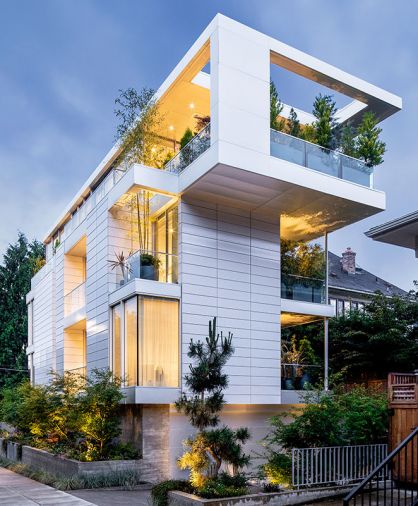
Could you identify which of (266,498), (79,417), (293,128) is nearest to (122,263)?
(79,417)

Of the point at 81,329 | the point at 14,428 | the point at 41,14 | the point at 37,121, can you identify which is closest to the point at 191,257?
the point at 81,329

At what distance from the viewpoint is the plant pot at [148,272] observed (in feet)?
59.0

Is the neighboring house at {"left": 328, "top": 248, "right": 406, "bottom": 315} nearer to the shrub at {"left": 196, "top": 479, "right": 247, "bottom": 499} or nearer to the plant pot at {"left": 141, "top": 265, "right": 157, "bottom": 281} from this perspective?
the plant pot at {"left": 141, "top": 265, "right": 157, "bottom": 281}

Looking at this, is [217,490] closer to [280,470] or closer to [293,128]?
[280,470]

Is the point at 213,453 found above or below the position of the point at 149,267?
below

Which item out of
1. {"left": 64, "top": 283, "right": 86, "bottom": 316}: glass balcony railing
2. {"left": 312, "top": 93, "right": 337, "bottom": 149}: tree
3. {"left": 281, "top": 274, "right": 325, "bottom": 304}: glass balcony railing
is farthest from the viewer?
{"left": 64, "top": 283, "right": 86, "bottom": 316}: glass balcony railing

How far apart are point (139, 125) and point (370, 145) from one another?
7.71m

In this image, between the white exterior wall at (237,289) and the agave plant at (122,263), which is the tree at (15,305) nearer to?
the agave plant at (122,263)

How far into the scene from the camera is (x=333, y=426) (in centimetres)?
1314

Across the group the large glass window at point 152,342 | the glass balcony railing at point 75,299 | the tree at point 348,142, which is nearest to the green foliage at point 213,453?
the large glass window at point 152,342

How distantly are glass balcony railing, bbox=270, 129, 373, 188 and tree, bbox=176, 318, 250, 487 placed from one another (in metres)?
7.56

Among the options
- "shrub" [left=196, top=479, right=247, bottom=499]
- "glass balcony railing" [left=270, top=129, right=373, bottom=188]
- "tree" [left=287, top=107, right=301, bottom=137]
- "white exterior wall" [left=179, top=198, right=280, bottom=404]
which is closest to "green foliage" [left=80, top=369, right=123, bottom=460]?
"white exterior wall" [left=179, top=198, right=280, bottom=404]

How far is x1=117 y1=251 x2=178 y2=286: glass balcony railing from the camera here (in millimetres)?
18047

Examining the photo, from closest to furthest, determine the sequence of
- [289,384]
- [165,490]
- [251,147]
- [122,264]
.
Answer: [165,490] < [251,147] < [122,264] < [289,384]
